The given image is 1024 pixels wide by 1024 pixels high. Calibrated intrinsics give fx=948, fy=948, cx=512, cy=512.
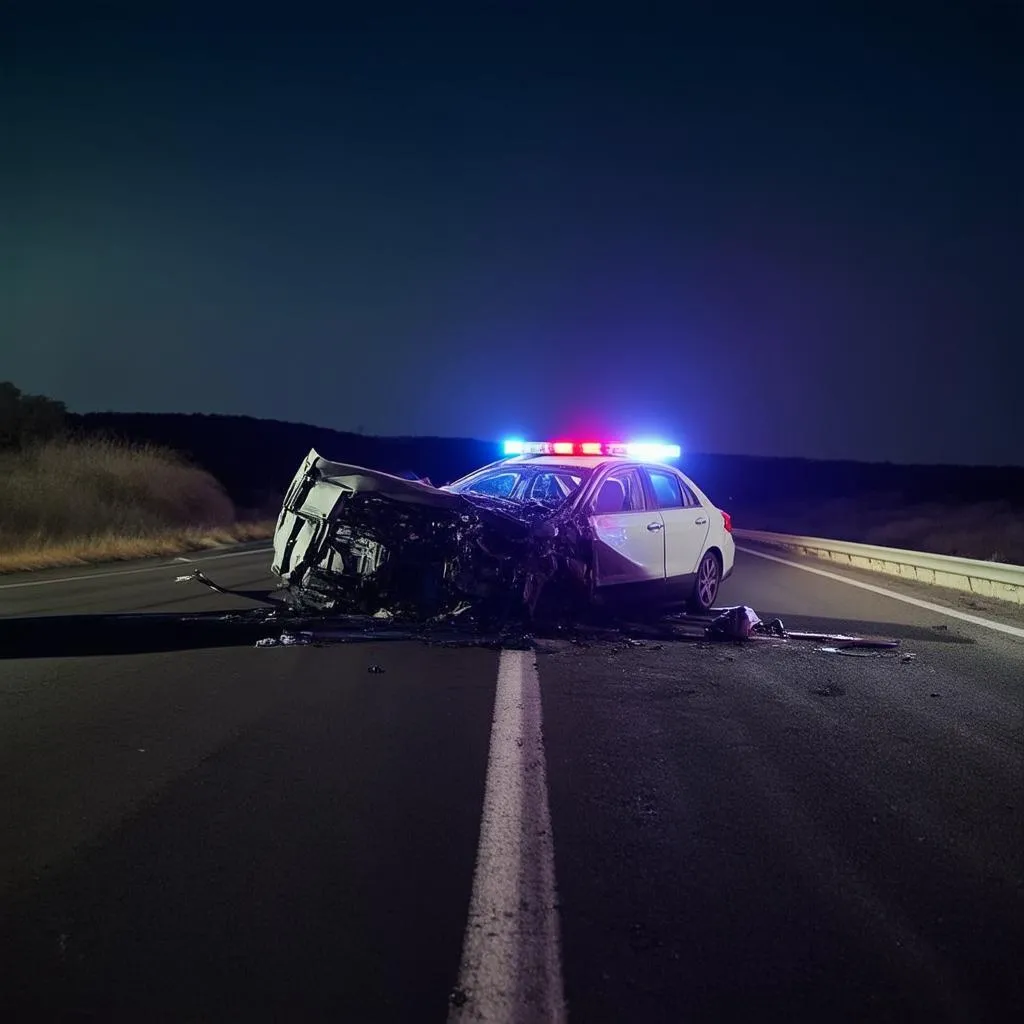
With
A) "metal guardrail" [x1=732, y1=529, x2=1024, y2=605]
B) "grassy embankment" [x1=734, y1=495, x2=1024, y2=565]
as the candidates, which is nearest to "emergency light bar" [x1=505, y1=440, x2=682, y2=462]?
"metal guardrail" [x1=732, y1=529, x2=1024, y2=605]

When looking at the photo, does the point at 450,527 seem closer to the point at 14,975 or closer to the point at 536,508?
the point at 536,508

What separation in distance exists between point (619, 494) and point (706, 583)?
2.04 meters

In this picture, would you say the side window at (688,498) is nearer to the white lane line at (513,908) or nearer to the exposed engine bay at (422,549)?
the exposed engine bay at (422,549)

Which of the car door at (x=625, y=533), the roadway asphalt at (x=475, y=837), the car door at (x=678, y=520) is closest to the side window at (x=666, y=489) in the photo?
the car door at (x=678, y=520)

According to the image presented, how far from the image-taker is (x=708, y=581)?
1105cm

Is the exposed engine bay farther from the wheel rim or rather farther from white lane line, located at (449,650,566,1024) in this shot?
white lane line, located at (449,650,566,1024)

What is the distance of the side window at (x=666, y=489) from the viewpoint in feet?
34.0

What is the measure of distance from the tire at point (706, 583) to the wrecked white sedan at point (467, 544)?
932mm

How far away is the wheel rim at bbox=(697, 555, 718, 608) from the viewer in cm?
1084

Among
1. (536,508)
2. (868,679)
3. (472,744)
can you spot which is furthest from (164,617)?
(868,679)

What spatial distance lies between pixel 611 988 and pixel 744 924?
24.7 inches

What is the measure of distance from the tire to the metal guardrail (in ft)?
12.9

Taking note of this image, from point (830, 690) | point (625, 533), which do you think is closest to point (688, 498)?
point (625, 533)

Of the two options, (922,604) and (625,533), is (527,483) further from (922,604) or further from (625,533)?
(922,604)
